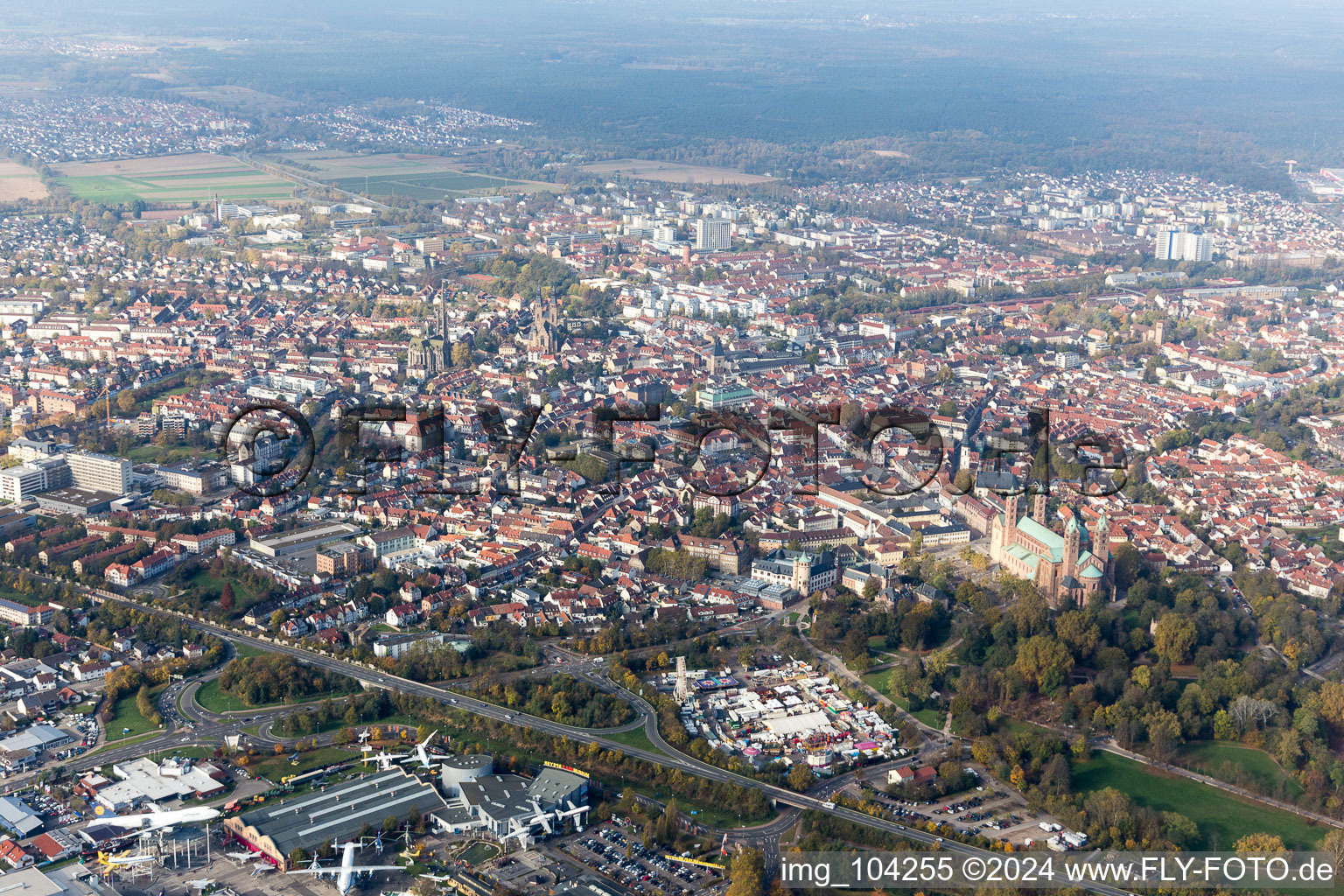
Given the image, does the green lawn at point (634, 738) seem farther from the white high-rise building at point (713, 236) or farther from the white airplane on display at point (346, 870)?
the white high-rise building at point (713, 236)

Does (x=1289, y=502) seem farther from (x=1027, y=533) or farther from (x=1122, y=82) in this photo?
(x=1122, y=82)

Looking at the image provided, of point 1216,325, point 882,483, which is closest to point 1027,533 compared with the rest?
point 882,483

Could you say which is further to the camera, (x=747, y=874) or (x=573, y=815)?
(x=573, y=815)

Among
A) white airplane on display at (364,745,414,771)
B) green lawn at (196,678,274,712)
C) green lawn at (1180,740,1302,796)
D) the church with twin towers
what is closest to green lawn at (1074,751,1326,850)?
green lawn at (1180,740,1302,796)

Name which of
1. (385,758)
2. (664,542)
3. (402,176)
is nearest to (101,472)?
(664,542)

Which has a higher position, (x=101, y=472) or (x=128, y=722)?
(x=101, y=472)

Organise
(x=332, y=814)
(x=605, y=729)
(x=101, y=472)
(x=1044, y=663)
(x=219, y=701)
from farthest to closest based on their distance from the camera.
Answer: (x=101, y=472)
(x=1044, y=663)
(x=219, y=701)
(x=605, y=729)
(x=332, y=814)

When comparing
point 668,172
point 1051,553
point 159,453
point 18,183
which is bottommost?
point 159,453

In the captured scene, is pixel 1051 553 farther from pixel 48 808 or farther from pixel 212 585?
pixel 48 808
